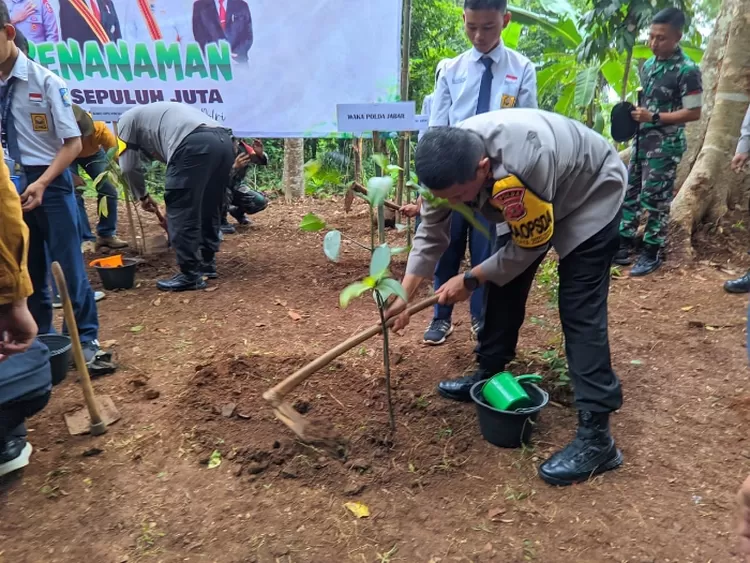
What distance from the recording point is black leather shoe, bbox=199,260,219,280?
448cm

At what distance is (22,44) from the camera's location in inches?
138

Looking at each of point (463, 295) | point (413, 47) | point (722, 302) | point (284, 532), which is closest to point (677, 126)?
point (722, 302)

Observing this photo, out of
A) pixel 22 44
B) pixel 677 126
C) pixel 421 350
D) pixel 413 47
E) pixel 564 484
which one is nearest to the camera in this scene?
pixel 564 484

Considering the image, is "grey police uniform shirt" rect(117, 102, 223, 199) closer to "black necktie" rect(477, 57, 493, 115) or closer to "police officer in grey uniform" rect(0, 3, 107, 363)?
"police officer in grey uniform" rect(0, 3, 107, 363)

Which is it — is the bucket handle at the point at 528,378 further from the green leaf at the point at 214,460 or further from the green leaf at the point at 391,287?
the green leaf at the point at 214,460

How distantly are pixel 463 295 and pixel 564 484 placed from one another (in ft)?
2.61

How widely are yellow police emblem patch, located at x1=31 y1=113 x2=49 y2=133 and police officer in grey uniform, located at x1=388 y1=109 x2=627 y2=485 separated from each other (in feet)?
6.29

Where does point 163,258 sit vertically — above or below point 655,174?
below

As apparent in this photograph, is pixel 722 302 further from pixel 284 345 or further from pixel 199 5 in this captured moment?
pixel 199 5

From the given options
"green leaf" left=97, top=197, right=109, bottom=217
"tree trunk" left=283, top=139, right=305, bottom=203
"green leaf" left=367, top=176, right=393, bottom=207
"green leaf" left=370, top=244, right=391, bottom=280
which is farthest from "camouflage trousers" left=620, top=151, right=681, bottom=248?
"tree trunk" left=283, top=139, right=305, bottom=203

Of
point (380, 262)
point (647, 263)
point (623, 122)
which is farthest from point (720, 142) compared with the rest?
point (380, 262)

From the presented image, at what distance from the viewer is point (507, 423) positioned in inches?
87.1

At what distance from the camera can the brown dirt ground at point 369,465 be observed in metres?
1.84

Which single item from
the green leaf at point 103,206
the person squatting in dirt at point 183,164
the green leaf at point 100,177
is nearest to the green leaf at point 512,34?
the person squatting in dirt at point 183,164
